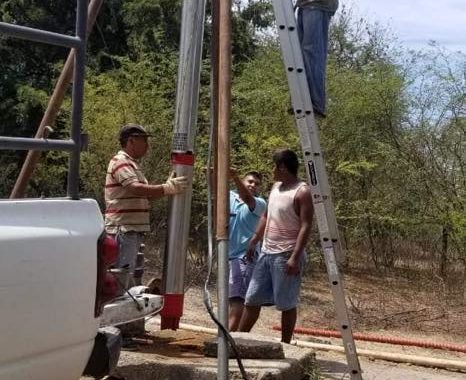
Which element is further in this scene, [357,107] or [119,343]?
[357,107]

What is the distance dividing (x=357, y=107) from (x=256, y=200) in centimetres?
700

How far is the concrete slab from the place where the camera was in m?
5.05

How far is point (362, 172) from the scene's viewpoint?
13.9 meters

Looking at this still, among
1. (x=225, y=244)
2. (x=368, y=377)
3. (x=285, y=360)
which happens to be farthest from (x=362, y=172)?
(x=225, y=244)

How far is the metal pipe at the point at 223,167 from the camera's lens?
4441 mm

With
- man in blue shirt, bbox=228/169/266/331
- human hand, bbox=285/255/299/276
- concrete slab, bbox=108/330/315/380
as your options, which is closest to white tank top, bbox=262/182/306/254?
human hand, bbox=285/255/299/276

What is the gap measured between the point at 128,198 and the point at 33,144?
2516 millimetres

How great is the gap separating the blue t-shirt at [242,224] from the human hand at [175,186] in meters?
1.82

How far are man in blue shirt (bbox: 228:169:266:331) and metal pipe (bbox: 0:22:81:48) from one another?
3.66m

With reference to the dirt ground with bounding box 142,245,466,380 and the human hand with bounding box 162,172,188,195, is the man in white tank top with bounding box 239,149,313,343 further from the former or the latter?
the human hand with bounding box 162,172,188,195

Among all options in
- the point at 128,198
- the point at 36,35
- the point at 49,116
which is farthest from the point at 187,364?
the point at 36,35

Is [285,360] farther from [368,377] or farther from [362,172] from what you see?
[362,172]

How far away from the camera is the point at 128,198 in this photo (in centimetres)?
575

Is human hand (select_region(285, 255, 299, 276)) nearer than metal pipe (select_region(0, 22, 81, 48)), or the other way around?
metal pipe (select_region(0, 22, 81, 48))
